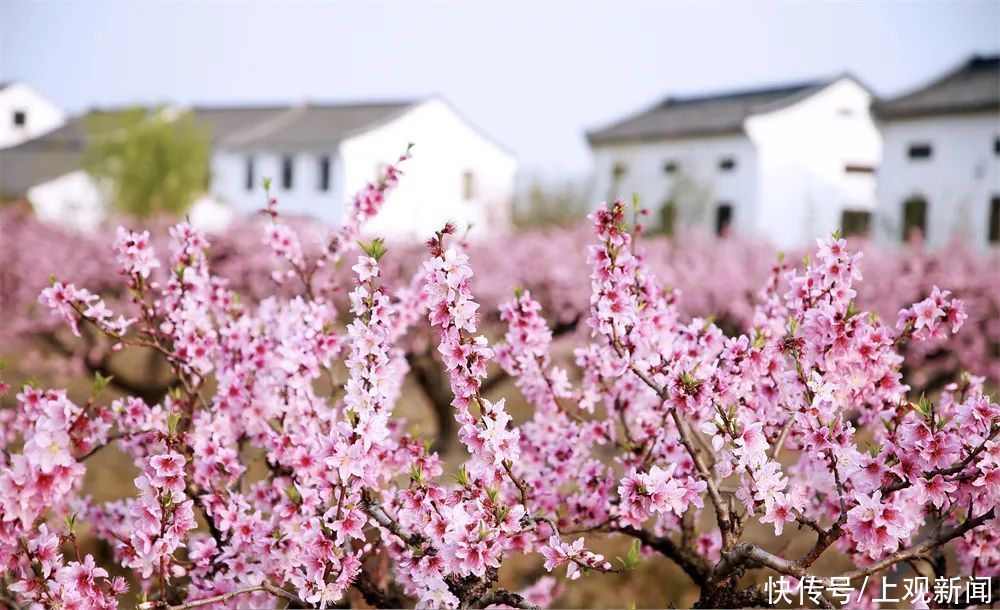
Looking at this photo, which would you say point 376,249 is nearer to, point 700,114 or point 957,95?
point 957,95

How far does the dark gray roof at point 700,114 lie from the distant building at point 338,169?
5843mm

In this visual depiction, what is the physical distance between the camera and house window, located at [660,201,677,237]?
3384 centimetres

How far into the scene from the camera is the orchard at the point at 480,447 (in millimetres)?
2656

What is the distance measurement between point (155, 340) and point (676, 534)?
109 inches

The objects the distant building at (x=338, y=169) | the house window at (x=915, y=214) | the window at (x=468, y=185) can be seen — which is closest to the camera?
the house window at (x=915, y=214)

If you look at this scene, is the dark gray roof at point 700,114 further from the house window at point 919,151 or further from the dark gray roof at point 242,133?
the dark gray roof at point 242,133

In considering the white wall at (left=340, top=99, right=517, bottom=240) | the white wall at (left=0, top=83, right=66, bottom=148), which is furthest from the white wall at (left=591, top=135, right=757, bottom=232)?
the white wall at (left=0, top=83, right=66, bottom=148)

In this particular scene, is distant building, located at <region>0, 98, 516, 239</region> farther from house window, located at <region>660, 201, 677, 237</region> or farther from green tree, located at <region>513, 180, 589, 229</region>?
house window, located at <region>660, 201, 677, 237</region>

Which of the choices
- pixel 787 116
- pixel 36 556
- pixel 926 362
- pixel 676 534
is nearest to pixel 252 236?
pixel 926 362

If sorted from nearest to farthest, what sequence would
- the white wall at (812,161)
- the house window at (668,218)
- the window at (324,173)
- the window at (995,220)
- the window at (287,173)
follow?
the window at (995,220) → the white wall at (812,161) → the house window at (668,218) → the window at (324,173) → the window at (287,173)

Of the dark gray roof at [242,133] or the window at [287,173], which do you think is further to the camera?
the window at [287,173]

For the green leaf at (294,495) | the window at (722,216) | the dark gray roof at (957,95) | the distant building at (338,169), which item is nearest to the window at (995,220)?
the dark gray roof at (957,95)

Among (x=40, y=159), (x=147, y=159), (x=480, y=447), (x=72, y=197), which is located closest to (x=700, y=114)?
(x=147, y=159)

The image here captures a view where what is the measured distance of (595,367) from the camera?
384 centimetres
